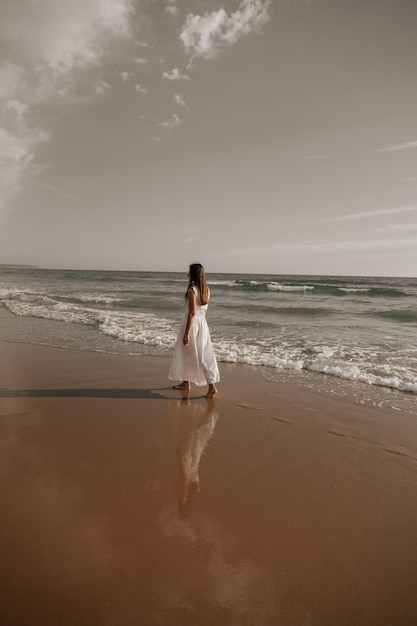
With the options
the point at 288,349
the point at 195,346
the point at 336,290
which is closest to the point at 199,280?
the point at 195,346

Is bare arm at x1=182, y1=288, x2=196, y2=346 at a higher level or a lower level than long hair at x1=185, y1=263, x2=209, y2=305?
lower

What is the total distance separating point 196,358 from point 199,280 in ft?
3.75

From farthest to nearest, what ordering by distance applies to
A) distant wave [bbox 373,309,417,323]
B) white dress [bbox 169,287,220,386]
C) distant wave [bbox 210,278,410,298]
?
distant wave [bbox 210,278,410,298], distant wave [bbox 373,309,417,323], white dress [bbox 169,287,220,386]

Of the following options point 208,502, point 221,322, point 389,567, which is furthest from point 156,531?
point 221,322

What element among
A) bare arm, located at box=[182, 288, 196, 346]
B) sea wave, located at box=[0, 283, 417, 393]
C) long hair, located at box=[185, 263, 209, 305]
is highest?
long hair, located at box=[185, 263, 209, 305]

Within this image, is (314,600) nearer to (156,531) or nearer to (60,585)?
(156,531)

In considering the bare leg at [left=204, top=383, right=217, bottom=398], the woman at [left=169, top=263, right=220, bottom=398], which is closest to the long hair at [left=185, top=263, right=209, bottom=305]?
the woman at [left=169, top=263, right=220, bottom=398]

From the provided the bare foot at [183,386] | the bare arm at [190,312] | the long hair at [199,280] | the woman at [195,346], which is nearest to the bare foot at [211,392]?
the woman at [195,346]

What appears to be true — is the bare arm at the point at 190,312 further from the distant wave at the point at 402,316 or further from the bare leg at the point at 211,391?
the distant wave at the point at 402,316

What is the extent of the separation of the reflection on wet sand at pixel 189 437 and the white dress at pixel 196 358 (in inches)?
12.2

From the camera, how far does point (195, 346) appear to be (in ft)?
16.3

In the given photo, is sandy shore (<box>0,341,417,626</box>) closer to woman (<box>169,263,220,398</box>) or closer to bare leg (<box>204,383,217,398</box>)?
bare leg (<box>204,383,217,398</box>)

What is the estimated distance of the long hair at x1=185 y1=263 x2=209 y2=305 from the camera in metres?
4.81

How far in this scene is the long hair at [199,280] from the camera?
4805 mm
